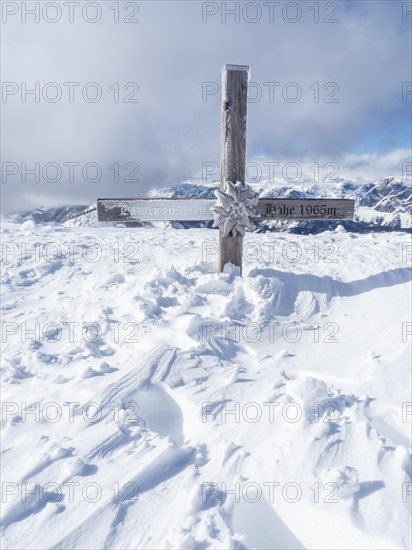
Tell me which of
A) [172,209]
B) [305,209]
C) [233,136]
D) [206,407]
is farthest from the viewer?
[305,209]

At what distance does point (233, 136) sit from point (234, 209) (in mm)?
1175

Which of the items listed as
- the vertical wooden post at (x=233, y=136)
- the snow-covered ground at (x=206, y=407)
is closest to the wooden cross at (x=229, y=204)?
the vertical wooden post at (x=233, y=136)

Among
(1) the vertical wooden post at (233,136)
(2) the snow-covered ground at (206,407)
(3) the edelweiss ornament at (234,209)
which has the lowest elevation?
(2) the snow-covered ground at (206,407)

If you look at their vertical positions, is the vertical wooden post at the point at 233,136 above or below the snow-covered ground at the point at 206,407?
above

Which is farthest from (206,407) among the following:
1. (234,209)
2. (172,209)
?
(172,209)

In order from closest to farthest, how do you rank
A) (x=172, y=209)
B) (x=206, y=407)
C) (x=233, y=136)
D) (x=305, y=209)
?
(x=206, y=407), (x=233, y=136), (x=172, y=209), (x=305, y=209)

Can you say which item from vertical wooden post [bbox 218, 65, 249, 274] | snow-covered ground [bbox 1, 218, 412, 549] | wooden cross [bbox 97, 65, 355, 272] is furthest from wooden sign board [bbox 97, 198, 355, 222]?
snow-covered ground [bbox 1, 218, 412, 549]

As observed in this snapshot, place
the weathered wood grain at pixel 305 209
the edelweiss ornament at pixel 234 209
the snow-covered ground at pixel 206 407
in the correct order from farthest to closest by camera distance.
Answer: the weathered wood grain at pixel 305 209 → the edelweiss ornament at pixel 234 209 → the snow-covered ground at pixel 206 407

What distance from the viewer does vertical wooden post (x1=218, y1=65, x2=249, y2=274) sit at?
20.3 feet

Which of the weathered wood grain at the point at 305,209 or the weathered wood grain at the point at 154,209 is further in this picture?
the weathered wood grain at the point at 305,209

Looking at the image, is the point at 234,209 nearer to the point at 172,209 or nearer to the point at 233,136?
the point at 172,209

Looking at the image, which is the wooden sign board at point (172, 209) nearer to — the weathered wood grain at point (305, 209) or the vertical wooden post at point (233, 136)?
the weathered wood grain at point (305, 209)

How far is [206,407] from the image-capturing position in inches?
145

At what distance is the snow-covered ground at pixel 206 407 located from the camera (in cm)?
259
